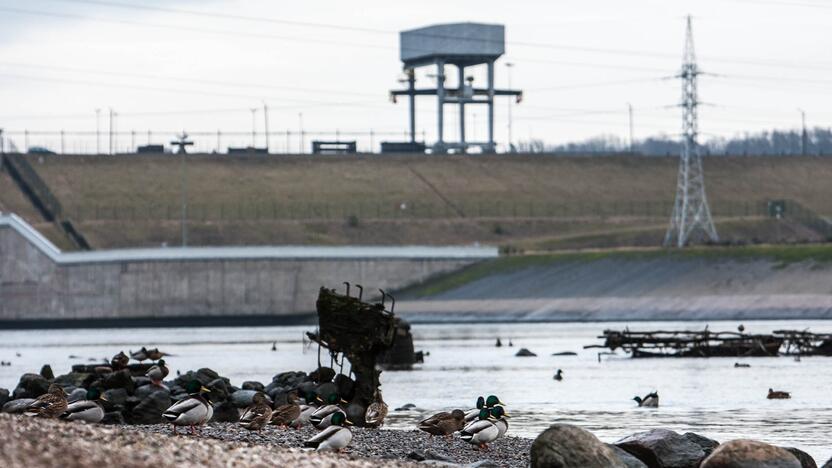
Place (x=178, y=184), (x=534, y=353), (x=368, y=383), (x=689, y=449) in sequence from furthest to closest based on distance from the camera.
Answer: (x=178, y=184) < (x=534, y=353) < (x=368, y=383) < (x=689, y=449)

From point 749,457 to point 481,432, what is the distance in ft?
25.5

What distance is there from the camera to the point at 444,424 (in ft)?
122

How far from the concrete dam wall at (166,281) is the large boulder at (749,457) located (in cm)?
12324

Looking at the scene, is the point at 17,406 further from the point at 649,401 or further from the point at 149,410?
the point at 649,401

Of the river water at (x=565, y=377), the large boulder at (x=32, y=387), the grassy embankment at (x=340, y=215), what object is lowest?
the river water at (x=565, y=377)

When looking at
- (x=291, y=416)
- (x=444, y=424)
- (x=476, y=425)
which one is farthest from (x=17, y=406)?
(x=476, y=425)

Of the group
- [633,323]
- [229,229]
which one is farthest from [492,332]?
[229,229]

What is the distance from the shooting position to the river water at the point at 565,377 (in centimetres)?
4688

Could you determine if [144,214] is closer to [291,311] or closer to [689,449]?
[291,311]

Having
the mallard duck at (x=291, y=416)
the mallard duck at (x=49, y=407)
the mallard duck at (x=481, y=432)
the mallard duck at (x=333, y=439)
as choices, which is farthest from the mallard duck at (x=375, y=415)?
the mallard duck at (x=333, y=439)

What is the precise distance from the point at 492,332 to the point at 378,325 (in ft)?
234

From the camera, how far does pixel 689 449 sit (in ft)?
103

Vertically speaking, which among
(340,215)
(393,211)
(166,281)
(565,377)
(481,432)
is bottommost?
(565,377)

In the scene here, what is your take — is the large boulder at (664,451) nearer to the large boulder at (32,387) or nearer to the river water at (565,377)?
the river water at (565,377)
